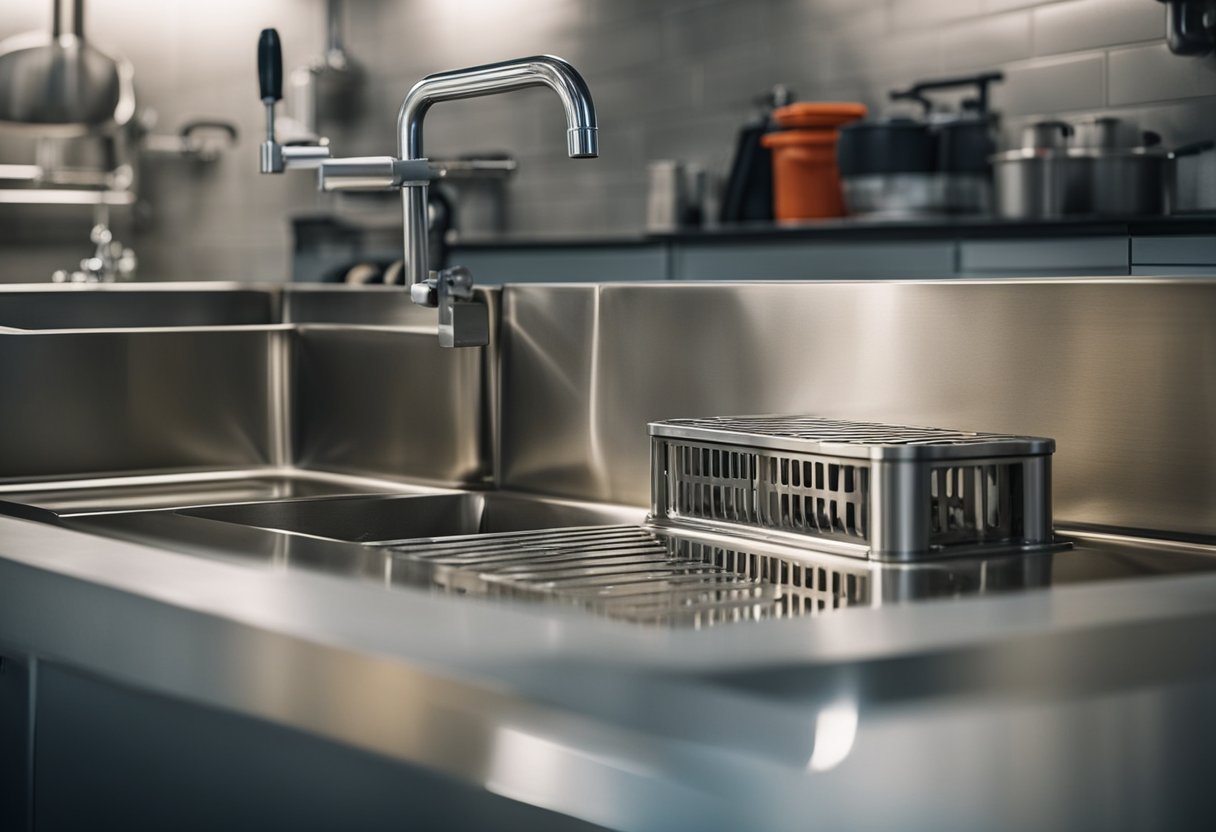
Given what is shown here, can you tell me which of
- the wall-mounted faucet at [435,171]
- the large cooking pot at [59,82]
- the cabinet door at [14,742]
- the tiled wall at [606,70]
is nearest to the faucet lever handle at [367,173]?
the wall-mounted faucet at [435,171]

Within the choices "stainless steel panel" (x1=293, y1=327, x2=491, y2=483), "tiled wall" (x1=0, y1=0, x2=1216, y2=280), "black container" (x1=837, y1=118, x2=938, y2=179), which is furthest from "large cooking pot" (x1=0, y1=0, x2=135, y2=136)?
"stainless steel panel" (x1=293, y1=327, x2=491, y2=483)

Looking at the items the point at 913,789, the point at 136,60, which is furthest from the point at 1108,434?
the point at 136,60

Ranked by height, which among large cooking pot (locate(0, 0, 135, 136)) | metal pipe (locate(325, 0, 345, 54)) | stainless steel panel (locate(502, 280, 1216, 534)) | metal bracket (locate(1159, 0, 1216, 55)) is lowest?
stainless steel panel (locate(502, 280, 1216, 534))

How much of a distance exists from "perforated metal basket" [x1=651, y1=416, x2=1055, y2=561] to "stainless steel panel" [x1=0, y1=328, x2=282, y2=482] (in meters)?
0.77

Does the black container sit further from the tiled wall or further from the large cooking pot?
the large cooking pot

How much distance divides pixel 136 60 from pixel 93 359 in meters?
4.85

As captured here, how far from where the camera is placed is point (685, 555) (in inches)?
46.6

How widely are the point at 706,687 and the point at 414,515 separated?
974mm

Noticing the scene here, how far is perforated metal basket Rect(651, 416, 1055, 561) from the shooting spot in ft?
3.54

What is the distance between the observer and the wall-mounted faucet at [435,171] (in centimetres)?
132

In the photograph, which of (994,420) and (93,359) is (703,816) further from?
(93,359)

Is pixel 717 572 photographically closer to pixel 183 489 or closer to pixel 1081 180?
pixel 183 489

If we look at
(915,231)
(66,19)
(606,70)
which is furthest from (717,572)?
(66,19)

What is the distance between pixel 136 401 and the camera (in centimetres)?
179
